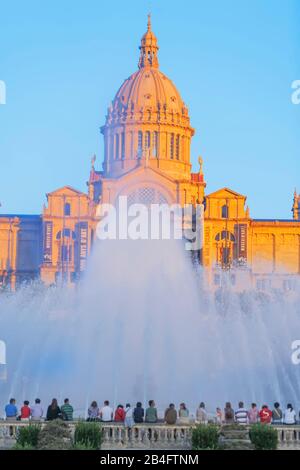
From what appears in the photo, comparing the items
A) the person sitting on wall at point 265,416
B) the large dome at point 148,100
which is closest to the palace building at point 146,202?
the large dome at point 148,100

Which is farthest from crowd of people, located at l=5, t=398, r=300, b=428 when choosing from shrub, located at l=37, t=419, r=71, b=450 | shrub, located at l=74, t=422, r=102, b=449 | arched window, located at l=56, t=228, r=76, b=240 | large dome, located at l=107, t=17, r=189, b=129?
large dome, located at l=107, t=17, r=189, b=129

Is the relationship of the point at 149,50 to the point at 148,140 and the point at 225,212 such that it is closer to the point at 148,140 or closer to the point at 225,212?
the point at 148,140

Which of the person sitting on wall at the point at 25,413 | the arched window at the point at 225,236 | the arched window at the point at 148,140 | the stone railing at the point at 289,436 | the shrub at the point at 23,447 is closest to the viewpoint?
the shrub at the point at 23,447

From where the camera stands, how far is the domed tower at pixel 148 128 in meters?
103

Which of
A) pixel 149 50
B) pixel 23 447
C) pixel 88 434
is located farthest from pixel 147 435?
pixel 149 50

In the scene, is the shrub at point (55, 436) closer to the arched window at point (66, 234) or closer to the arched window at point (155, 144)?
the arched window at point (66, 234)

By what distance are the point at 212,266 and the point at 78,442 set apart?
6966cm

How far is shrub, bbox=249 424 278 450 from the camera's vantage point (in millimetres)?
23594

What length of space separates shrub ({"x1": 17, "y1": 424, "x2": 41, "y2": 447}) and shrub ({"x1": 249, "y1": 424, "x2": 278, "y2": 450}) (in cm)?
430

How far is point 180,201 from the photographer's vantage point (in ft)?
313

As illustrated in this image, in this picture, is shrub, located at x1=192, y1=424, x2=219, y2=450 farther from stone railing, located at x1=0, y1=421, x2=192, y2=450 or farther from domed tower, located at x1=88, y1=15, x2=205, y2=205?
domed tower, located at x1=88, y1=15, x2=205, y2=205

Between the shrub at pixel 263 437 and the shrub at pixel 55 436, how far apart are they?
3.72 m
